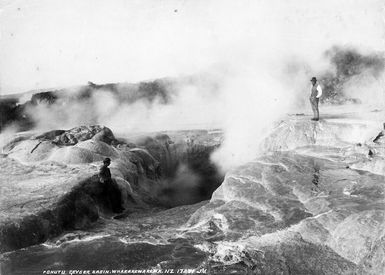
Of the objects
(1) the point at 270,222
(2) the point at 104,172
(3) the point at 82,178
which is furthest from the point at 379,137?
(3) the point at 82,178

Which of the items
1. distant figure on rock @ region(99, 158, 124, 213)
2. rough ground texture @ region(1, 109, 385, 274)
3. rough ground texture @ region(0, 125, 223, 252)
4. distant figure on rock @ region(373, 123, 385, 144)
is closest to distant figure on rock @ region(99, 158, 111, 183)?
distant figure on rock @ region(99, 158, 124, 213)

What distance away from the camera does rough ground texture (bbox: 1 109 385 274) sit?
355 inches

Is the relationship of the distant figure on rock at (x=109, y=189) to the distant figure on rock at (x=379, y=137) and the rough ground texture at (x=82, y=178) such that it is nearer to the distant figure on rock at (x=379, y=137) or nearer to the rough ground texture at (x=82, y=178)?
the rough ground texture at (x=82, y=178)

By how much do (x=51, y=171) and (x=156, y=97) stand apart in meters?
17.1

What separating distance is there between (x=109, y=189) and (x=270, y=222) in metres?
6.25

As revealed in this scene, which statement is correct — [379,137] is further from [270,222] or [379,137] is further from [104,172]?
[104,172]

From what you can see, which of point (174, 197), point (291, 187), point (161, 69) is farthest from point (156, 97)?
point (291, 187)

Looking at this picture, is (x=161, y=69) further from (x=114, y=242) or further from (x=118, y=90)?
(x=114, y=242)

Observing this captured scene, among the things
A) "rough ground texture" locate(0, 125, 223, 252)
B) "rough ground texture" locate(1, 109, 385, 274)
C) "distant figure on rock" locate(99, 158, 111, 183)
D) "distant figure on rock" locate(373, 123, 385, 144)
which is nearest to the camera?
"rough ground texture" locate(1, 109, 385, 274)

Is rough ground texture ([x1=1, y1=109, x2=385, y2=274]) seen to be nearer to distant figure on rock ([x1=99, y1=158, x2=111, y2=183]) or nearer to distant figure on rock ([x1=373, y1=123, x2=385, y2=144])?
distant figure on rock ([x1=373, y1=123, x2=385, y2=144])

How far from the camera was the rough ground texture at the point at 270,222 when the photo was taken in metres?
9.02

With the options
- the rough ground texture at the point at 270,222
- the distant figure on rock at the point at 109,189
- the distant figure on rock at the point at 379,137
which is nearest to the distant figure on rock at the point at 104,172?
the distant figure on rock at the point at 109,189

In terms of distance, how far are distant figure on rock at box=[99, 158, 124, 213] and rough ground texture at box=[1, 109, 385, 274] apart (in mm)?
499

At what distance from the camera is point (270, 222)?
34.8 ft
